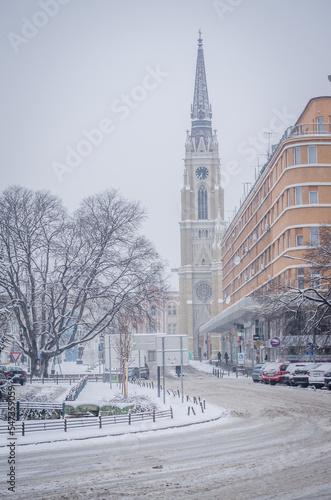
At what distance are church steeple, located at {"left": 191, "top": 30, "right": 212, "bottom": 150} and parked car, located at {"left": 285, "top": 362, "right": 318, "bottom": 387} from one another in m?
131

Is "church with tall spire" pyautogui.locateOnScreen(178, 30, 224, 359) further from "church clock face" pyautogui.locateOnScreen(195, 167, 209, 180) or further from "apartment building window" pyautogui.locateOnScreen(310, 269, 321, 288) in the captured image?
"apartment building window" pyautogui.locateOnScreen(310, 269, 321, 288)

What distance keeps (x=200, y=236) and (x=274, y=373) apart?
116222 millimetres

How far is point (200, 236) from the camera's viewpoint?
162 meters

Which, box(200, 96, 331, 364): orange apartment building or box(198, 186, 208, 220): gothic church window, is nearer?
box(200, 96, 331, 364): orange apartment building

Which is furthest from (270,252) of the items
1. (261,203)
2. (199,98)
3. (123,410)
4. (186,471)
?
(199,98)

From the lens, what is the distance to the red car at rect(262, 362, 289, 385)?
153 ft

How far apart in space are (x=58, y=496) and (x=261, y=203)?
65.9 meters

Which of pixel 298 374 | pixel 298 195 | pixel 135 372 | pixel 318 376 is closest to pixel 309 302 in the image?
pixel 298 374

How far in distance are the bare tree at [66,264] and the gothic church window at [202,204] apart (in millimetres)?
111357

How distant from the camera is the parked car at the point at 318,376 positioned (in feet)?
131

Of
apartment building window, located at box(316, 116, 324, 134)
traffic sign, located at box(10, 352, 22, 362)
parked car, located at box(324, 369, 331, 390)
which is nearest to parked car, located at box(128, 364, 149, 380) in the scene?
parked car, located at box(324, 369, 331, 390)

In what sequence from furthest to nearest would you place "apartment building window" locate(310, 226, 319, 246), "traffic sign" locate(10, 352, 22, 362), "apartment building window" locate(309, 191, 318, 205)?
"apartment building window" locate(309, 191, 318, 205) → "apartment building window" locate(310, 226, 319, 246) → "traffic sign" locate(10, 352, 22, 362)

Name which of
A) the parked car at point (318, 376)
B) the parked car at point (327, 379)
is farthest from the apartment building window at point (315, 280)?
the parked car at point (327, 379)

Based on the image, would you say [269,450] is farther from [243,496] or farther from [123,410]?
[123,410]
